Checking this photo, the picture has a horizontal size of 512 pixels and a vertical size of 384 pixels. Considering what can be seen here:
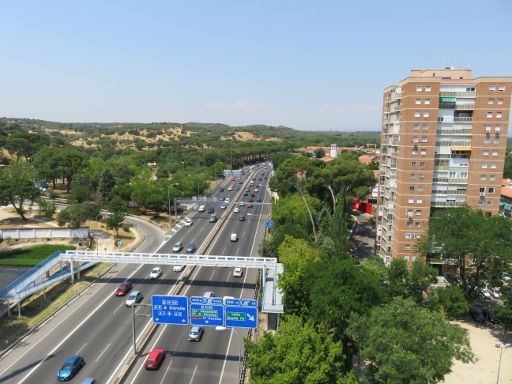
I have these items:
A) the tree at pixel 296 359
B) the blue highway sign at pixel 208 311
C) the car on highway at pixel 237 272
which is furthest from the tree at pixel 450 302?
the blue highway sign at pixel 208 311

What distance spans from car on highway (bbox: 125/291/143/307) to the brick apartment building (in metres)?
38.8

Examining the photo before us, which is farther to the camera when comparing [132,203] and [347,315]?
[132,203]

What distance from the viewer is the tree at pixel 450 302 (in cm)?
4684

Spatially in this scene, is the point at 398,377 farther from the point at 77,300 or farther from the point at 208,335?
the point at 77,300

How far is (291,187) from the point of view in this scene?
95.4m

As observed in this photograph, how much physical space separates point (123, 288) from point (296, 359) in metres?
31.6

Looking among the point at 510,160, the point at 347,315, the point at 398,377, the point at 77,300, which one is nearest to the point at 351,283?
the point at 347,315

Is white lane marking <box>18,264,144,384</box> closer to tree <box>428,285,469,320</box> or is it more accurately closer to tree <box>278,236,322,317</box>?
tree <box>278,236,322,317</box>

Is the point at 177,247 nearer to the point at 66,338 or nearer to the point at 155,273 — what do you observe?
the point at 155,273

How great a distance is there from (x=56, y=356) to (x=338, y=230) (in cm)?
3922

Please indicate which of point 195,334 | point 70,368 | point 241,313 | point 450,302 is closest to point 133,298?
point 195,334

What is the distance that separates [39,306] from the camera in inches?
1891

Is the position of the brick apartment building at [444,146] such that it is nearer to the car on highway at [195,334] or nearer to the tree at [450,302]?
the tree at [450,302]

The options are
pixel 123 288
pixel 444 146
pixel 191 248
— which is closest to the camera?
pixel 123 288
